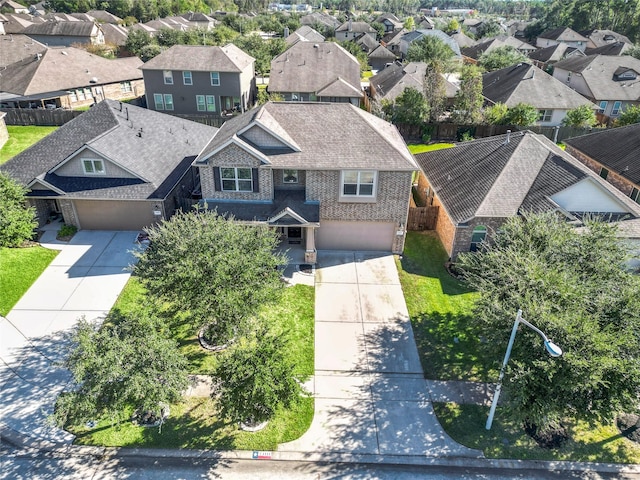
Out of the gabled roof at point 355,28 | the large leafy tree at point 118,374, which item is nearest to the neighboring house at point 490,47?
the gabled roof at point 355,28

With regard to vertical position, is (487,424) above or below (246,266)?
below

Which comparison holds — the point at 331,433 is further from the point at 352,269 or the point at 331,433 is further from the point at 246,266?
the point at 352,269

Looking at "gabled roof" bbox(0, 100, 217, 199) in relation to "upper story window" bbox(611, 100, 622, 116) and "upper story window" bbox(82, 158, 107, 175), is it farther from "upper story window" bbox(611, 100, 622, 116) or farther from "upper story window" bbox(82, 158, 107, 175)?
"upper story window" bbox(611, 100, 622, 116)

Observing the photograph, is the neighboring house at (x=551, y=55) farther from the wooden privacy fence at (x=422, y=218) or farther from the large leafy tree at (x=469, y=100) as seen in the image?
the wooden privacy fence at (x=422, y=218)

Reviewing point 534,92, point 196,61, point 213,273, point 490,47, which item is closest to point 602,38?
point 490,47

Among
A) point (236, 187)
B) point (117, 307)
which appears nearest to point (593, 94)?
point (236, 187)

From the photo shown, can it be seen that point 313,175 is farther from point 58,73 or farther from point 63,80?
point 58,73
